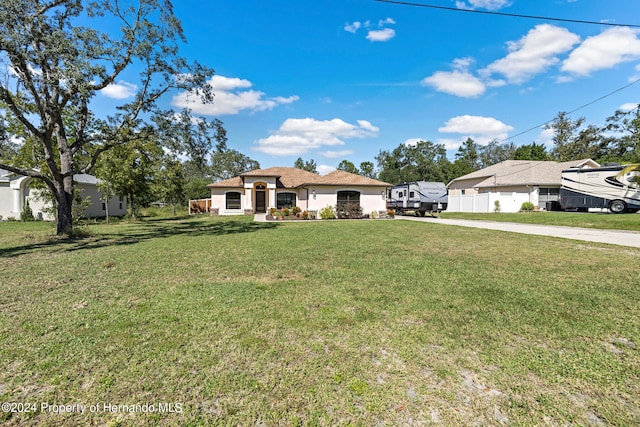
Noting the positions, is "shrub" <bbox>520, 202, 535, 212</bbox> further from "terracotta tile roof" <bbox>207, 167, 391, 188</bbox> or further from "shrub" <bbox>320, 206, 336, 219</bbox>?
"shrub" <bbox>320, 206, 336, 219</bbox>

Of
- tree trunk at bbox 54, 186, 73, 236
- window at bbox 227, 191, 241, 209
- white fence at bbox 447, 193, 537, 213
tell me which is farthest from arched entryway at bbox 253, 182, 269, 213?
white fence at bbox 447, 193, 537, 213

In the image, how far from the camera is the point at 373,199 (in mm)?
23875

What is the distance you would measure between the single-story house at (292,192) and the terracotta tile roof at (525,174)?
1211 cm

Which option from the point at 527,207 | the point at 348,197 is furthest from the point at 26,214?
the point at 527,207

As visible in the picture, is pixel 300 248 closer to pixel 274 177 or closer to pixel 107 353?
pixel 107 353

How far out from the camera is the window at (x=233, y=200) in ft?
92.6

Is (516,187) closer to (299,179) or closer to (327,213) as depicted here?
(327,213)

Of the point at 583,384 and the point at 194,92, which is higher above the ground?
the point at 194,92

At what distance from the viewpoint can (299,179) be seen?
96.7 feet

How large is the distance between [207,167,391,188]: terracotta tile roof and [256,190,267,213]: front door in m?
1.88

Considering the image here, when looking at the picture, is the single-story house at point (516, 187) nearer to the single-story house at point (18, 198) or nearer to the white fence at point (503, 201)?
the white fence at point (503, 201)

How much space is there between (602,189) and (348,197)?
17.3 metres

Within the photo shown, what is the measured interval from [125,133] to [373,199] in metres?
17.0

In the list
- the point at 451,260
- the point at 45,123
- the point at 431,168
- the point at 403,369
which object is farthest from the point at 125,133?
the point at 431,168
